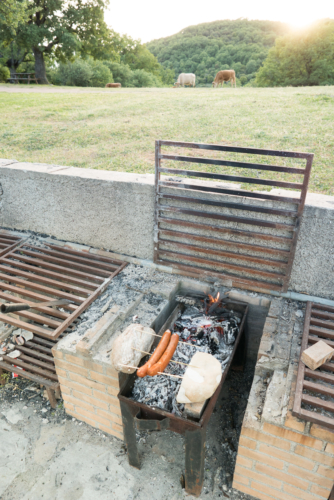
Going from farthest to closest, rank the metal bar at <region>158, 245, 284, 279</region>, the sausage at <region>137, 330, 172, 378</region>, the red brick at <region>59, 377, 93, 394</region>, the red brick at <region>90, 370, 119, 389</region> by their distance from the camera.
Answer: the metal bar at <region>158, 245, 284, 279</region> → the red brick at <region>59, 377, 93, 394</region> → the red brick at <region>90, 370, 119, 389</region> → the sausage at <region>137, 330, 172, 378</region>

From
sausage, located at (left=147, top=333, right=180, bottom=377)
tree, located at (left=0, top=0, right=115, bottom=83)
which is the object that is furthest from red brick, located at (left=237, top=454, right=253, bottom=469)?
tree, located at (left=0, top=0, right=115, bottom=83)

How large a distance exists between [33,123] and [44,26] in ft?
58.7

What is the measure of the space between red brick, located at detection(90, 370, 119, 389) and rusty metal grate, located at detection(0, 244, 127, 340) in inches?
25.9

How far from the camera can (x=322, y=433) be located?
6.61 feet

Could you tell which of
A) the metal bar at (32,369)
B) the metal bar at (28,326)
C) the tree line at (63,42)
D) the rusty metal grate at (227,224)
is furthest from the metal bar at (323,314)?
the tree line at (63,42)

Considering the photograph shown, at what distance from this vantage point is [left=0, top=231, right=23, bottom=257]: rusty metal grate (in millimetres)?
4188

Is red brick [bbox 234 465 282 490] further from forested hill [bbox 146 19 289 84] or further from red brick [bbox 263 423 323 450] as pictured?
forested hill [bbox 146 19 289 84]

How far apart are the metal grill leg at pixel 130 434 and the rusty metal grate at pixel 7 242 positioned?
2813mm

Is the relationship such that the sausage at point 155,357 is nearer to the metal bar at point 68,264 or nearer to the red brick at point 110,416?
the red brick at point 110,416

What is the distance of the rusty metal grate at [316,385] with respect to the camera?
2051 mm

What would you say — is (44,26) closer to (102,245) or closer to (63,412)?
(102,245)

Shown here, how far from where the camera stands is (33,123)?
7.46 metres

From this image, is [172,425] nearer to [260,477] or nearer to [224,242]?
[260,477]

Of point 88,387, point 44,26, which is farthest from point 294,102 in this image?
point 44,26
